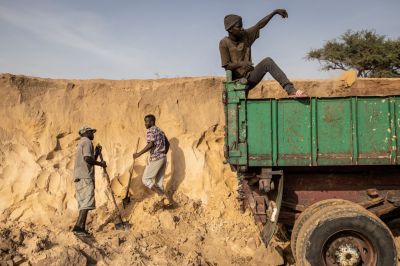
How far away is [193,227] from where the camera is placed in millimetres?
7945

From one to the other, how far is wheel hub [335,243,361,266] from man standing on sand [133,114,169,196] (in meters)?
3.52

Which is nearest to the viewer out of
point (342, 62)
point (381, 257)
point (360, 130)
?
point (381, 257)

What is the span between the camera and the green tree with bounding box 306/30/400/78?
19953mm

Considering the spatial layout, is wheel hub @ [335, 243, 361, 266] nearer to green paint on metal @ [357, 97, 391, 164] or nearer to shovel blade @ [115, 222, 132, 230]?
green paint on metal @ [357, 97, 391, 164]

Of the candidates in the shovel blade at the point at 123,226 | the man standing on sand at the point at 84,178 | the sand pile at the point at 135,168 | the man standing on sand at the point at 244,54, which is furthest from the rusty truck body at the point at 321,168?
the man standing on sand at the point at 84,178

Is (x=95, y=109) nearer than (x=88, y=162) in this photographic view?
No

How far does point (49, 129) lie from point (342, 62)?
16.3m

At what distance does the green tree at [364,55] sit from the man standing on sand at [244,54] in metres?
14.2

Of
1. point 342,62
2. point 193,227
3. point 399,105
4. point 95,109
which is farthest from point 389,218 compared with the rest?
point 342,62

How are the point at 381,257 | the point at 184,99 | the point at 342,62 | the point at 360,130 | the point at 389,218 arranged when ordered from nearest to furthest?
the point at 381,257 → the point at 360,130 → the point at 389,218 → the point at 184,99 → the point at 342,62

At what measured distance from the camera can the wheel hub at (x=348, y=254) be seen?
5.61m

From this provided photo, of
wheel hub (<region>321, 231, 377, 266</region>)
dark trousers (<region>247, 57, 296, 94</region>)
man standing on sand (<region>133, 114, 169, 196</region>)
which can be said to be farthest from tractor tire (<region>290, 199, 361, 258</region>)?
man standing on sand (<region>133, 114, 169, 196</region>)

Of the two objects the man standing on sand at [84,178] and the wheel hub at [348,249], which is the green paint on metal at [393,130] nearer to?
the wheel hub at [348,249]

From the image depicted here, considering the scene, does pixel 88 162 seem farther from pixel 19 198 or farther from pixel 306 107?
pixel 306 107
